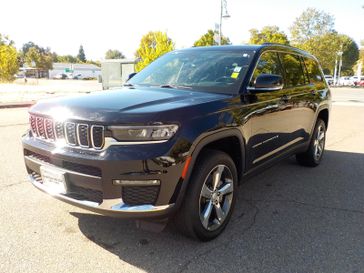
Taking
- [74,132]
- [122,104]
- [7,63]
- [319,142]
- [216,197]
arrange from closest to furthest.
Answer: [74,132]
[122,104]
[216,197]
[319,142]
[7,63]

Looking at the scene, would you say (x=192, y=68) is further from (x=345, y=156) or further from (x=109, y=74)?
(x=109, y=74)

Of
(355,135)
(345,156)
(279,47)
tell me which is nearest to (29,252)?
(279,47)

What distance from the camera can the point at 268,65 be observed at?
13.8ft

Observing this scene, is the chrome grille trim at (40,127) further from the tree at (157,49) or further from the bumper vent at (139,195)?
the tree at (157,49)

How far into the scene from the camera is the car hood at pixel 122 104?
267 cm

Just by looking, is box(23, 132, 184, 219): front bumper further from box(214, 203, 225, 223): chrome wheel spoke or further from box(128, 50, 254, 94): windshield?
box(128, 50, 254, 94): windshield

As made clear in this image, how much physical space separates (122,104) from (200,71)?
1.45 m

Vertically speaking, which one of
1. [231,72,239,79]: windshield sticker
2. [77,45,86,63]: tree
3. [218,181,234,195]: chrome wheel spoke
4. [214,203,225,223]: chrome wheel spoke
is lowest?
[214,203,225,223]: chrome wheel spoke

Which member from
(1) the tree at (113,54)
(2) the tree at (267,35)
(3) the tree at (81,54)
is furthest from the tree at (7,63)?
(3) the tree at (81,54)

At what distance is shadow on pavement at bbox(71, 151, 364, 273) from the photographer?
2.88 metres

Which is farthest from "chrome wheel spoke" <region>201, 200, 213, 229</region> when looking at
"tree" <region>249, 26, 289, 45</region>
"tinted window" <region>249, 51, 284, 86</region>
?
"tree" <region>249, 26, 289, 45</region>

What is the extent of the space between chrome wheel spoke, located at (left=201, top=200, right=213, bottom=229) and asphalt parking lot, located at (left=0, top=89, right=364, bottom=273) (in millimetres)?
210

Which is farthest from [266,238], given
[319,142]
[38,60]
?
[38,60]

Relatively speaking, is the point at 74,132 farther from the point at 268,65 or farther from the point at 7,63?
the point at 7,63
